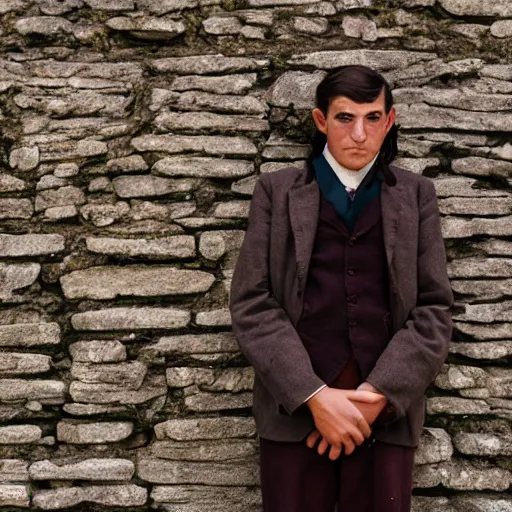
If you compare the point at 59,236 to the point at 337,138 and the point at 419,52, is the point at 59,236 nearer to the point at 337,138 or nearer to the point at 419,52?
the point at 337,138

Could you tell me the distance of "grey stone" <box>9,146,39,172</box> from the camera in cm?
332

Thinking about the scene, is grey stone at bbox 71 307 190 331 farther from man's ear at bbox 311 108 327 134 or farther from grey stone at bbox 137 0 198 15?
grey stone at bbox 137 0 198 15

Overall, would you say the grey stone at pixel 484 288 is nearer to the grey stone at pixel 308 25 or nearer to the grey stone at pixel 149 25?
the grey stone at pixel 308 25

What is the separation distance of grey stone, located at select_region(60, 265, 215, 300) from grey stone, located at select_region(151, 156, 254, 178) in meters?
0.41

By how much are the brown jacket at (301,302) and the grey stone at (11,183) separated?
1.07 metres

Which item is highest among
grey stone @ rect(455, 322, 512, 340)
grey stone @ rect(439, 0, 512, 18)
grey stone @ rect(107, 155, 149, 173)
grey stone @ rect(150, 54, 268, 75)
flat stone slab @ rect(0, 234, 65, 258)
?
grey stone @ rect(439, 0, 512, 18)

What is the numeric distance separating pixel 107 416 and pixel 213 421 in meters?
0.45

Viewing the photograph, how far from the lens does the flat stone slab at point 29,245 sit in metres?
3.29

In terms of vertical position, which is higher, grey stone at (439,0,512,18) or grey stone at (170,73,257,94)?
grey stone at (439,0,512,18)

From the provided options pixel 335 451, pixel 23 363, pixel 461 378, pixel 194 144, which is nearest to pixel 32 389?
pixel 23 363

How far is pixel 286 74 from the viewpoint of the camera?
10.9 feet

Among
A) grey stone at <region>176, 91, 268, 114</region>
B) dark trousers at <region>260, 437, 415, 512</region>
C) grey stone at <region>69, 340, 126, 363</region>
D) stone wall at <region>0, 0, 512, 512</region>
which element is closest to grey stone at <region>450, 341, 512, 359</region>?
stone wall at <region>0, 0, 512, 512</region>

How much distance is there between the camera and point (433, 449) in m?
→ 3.24

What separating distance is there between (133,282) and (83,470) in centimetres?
81
